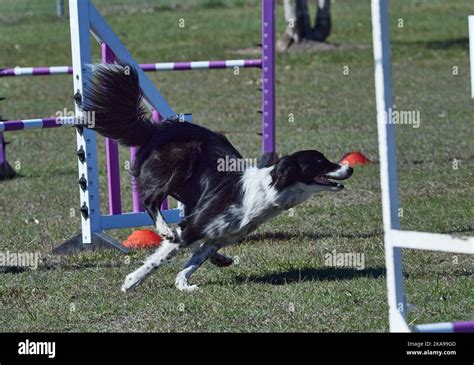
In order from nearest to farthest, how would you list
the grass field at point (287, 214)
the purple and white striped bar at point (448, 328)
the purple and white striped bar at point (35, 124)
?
the purple and white striped bar at point (448, 328) < the grass field at point (287, 214) < the purple and white striped bar at point (35, 124)

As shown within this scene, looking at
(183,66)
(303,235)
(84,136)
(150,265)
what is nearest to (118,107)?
(84,136)

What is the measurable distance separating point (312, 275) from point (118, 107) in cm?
168

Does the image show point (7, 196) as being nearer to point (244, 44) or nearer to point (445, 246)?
point (445, 246)

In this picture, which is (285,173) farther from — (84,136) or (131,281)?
(84,136)

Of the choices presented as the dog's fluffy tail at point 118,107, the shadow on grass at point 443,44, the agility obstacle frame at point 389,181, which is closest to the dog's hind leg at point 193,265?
the dog's fluffy tail at point 118,107

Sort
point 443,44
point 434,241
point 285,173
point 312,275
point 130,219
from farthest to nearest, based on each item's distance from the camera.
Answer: point 443,44, point 130,219, point 312,275, point 285,173, point 434,241

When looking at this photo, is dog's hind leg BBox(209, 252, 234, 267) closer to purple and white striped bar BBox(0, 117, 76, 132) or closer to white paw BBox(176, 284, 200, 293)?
white paw BBox(176, 284, 200, 293)

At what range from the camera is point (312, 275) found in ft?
21.9

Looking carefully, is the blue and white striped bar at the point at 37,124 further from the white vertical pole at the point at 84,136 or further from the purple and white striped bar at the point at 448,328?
the purple and white striped bar at the point at 448,328

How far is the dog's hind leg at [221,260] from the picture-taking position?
6.89 meters

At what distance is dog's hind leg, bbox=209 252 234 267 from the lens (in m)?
6.89

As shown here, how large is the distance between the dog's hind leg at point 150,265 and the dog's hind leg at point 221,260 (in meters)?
0.41

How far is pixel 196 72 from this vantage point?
66.2ft

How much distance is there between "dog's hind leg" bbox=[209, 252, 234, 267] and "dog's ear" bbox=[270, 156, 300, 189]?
77cm
